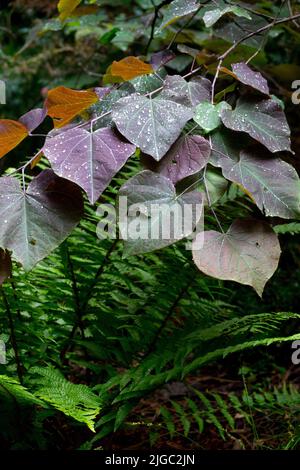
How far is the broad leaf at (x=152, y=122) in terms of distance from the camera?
85cm

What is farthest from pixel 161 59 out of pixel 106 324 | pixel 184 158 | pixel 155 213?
pixel 106 324

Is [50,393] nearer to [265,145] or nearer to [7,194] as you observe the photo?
[7,194]

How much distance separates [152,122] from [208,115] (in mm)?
108

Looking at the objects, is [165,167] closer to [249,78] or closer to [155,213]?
[155,213]

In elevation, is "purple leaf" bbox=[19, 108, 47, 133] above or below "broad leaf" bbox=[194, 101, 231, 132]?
above

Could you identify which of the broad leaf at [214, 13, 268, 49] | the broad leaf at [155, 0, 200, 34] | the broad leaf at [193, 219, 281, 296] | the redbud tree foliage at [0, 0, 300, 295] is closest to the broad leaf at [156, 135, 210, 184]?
the redbud tree foliage at [0, 0, 300, 295]

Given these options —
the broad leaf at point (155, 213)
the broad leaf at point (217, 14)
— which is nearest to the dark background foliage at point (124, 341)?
the broad leaf at point (217, 14)

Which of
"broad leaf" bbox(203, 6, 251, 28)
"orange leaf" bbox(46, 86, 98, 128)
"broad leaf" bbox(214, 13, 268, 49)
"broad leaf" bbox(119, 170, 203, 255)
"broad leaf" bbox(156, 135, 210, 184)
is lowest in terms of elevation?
"broad leaf" bbox(119, 170, 203, 255)

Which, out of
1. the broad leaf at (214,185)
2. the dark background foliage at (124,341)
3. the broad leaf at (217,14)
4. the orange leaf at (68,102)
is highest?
the broad leaf at (217,14)

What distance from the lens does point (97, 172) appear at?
0.82 m

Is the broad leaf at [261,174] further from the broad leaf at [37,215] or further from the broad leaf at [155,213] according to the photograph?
the broad leaf at [37,215]

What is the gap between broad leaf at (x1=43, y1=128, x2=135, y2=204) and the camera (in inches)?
31.8

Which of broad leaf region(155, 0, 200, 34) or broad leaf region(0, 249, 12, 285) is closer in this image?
broad leaf region(0, 249, 12, 285)

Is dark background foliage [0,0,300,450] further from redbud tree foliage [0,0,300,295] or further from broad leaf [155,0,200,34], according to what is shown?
redbud tree foliage [0,0,300,295]
